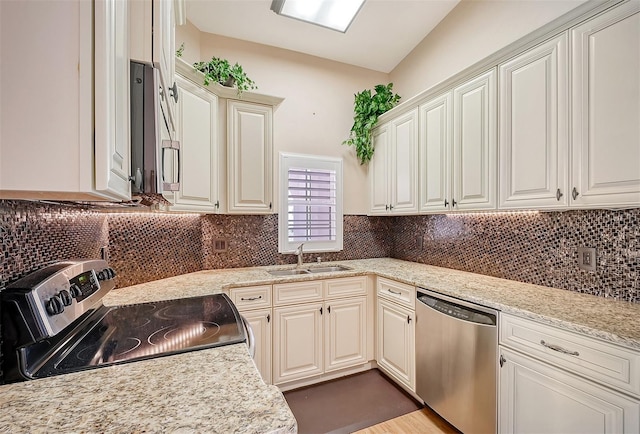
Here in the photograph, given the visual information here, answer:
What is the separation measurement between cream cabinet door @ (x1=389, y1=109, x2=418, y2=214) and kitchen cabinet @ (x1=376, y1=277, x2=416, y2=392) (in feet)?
2.47

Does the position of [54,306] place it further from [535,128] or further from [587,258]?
[587,258]

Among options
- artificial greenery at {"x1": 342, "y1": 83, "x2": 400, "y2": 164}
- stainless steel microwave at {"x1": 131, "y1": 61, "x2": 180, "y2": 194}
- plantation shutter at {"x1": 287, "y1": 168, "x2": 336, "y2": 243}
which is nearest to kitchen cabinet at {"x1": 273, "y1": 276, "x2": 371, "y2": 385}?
plantation shutter at {"x1": 287, "y1": 168, "x2": 336, "y2": 243}

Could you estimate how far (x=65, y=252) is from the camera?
126cm

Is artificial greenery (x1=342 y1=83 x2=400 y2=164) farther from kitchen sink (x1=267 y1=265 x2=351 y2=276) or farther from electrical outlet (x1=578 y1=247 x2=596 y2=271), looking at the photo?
electrical outlet (x1=578 y1=247 x2=596 y2=271)

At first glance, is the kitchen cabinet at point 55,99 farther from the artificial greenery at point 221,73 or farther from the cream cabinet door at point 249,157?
the cream cabinet door at point 249,157

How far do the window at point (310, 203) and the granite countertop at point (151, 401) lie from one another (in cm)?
204

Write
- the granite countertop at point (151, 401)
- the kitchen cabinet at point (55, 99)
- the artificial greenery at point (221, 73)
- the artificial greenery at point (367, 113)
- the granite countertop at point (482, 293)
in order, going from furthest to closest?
the artificial greenery at point (367, 113)
the artificial greenery at point (221, 73)
the granite countertop at point (482, 293)
the granite countertop at point (151, 401)
the kitchen cabinet at point (55, 99)

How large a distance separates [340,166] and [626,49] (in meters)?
2.18

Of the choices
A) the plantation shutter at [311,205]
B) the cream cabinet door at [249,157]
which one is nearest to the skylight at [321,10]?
the cream cabinet door at [249,157]

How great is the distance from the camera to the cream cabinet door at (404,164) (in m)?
2.61

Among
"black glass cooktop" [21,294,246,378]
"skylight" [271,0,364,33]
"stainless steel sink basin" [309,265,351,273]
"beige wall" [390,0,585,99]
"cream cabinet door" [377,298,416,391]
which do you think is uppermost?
"skylight" [271,0,364,33]

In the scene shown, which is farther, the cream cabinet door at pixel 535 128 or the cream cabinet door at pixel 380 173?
the cream cabinet door at pixel 380 173

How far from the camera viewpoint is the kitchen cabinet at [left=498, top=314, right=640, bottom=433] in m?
1.14

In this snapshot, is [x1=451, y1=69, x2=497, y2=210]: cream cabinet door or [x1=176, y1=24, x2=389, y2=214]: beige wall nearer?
[x1=451, y1=69, x2=497, y2=210]: cream cabinet door
